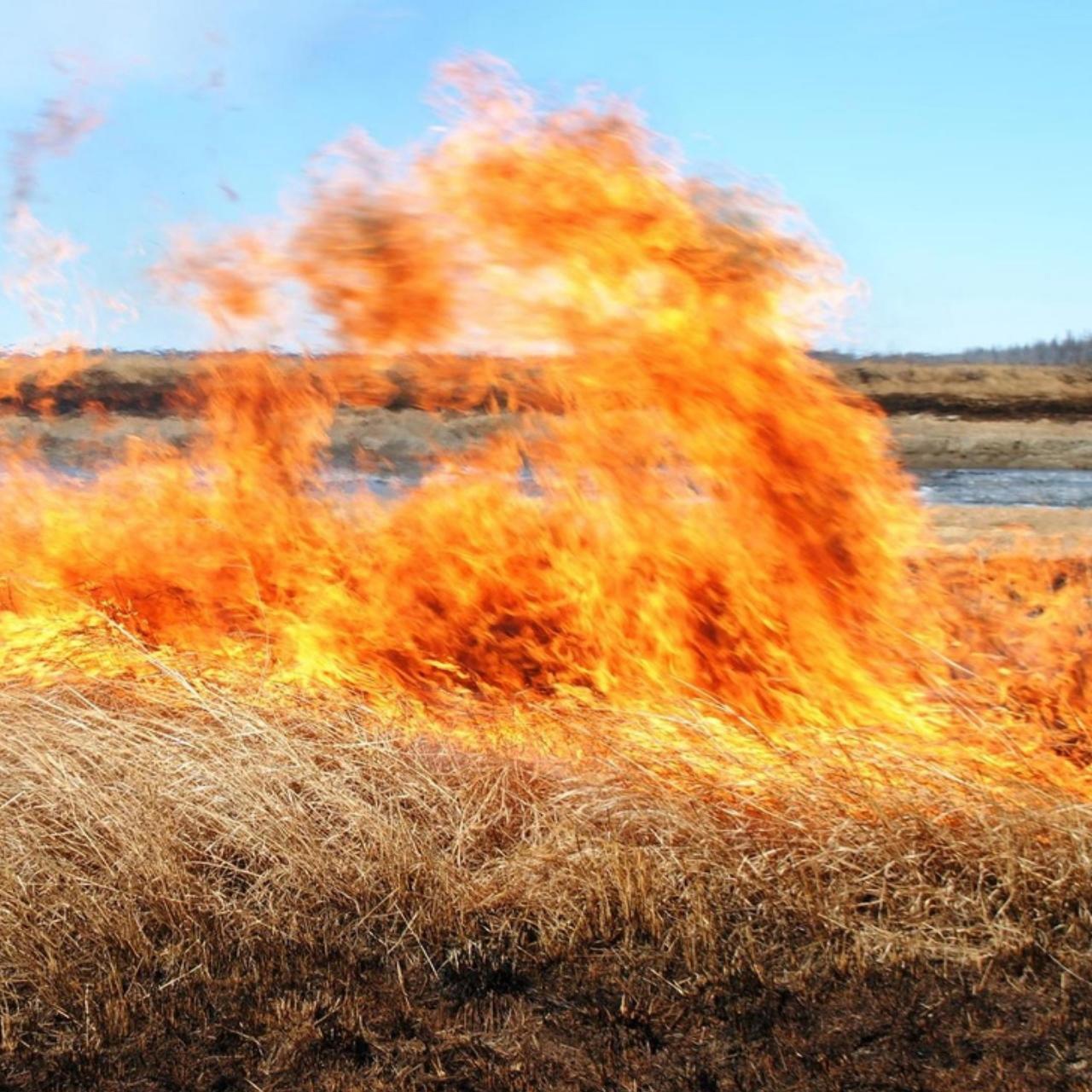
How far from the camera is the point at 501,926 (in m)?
4.51

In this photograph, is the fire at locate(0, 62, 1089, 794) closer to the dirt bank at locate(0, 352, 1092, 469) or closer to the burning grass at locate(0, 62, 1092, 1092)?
the burning grass at locate(0, 62, 1092, 1092)

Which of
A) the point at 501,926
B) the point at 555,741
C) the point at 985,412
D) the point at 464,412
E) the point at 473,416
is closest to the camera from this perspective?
the point at 501,926

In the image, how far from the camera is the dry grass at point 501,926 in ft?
12.9

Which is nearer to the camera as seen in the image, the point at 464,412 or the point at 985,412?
the point at 464,412

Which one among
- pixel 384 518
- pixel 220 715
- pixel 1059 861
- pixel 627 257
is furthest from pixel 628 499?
pixel 1059 861

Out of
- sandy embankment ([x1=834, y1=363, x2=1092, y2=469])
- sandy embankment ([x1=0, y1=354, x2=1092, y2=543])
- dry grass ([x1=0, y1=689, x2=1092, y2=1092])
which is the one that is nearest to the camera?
dry grass ([x1=0, y1=689, x2=1092, y2=1092])

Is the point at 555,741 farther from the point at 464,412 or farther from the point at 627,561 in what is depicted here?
the point at 464,412

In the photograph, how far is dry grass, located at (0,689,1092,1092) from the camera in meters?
3.95

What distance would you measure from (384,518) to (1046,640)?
397 cm

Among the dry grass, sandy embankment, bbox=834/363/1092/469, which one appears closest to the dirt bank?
sandy embankment, bbox=834/363/1092/469

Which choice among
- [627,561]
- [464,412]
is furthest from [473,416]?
[627,561]

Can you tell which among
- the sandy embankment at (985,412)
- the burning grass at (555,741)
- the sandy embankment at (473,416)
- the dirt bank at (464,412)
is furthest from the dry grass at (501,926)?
the sandy embankment at (985,412)

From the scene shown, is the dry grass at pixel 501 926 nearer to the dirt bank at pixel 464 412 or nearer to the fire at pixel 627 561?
the fire at pixel 627 561

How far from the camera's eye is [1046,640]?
7883mm
